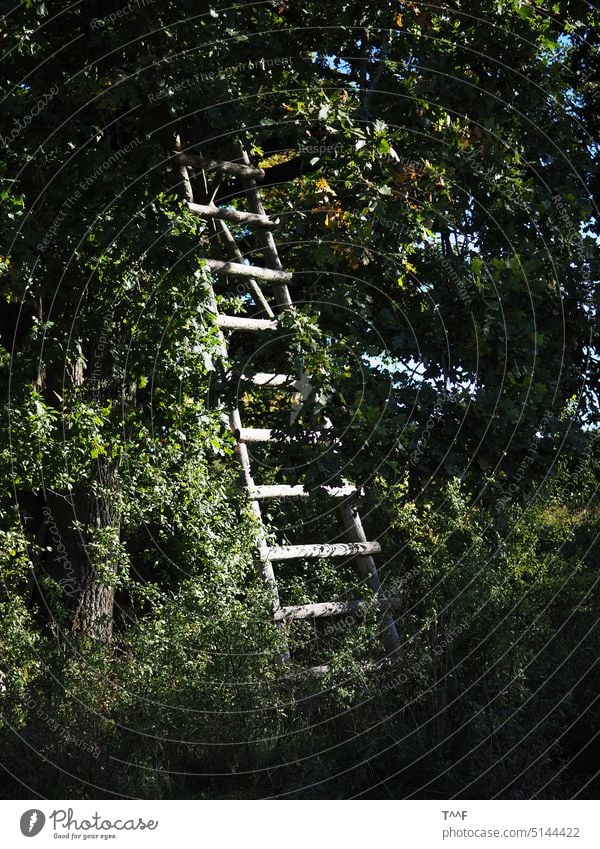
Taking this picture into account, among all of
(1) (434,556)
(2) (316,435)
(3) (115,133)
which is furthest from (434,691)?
(3) (115,133)

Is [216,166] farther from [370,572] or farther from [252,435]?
[370,572]

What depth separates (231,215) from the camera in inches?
297

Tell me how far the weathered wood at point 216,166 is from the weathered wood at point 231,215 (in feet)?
0.98

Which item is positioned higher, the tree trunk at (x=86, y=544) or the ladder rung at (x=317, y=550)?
the tree trunk at (x=86, y=544)

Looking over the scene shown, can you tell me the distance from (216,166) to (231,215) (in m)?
0.39

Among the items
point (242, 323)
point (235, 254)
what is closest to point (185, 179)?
point (235, 254)

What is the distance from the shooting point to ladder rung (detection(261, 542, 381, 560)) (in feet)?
23.2

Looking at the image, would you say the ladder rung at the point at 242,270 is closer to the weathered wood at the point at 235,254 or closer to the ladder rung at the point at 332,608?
the weathered wood at the point at 235,254

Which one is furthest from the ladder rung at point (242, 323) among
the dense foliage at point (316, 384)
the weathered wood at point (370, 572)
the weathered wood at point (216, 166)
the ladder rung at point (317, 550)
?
the ladder rung at point (317, 550)

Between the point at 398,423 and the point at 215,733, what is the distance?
2.40m

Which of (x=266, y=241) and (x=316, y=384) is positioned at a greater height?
(x=266, y=241)

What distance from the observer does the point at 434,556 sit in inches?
285

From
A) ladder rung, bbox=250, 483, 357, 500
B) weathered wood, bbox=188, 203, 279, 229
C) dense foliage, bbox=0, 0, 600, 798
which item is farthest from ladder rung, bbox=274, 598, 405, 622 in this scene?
weathered wood, bbox=188, 203, 279, 229

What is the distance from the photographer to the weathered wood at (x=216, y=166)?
→ 718cm
